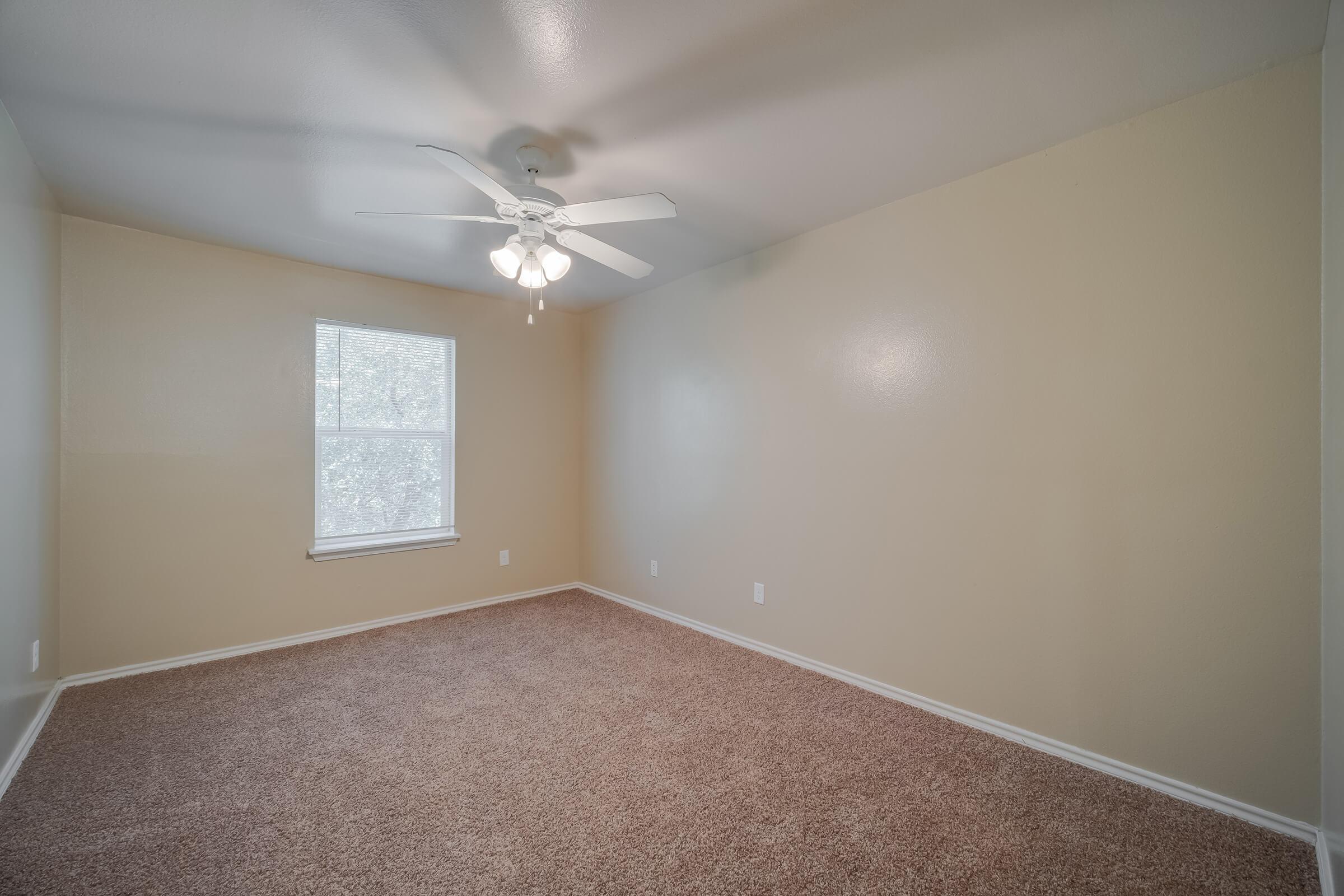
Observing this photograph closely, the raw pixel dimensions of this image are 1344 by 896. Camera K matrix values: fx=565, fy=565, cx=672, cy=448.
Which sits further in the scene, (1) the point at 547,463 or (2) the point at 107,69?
(1) the point at 547,463

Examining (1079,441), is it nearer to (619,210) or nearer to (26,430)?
(619,210)

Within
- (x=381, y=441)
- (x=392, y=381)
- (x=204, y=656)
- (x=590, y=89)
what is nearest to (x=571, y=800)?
(x=590, y=89)

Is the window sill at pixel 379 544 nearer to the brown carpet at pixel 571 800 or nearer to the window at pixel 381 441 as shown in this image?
the window at pixel 381 441

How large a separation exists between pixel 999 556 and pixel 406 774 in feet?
8.15

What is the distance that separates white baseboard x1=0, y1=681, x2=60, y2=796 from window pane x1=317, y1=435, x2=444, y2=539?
131 centimetres

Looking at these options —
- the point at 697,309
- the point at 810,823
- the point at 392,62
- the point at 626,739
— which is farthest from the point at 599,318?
the point at 810,823

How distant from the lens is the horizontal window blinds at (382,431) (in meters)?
3.64

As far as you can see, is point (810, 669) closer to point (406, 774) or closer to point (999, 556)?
point (999, 556)

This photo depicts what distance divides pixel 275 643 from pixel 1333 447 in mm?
4772

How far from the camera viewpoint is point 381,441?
12.6ft

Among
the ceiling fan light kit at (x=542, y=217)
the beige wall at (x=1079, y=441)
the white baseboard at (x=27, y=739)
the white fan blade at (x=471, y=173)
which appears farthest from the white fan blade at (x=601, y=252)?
the white baseboard at (x=27, y=739)

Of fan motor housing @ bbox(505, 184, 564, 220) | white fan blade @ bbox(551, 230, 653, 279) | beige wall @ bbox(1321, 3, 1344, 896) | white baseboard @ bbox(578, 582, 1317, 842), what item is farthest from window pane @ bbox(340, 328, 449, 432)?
beige wall @ bbox(1321, 3, 1344, 896)

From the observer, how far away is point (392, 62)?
5.62ft

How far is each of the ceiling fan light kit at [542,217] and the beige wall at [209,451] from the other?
166 centimetres
